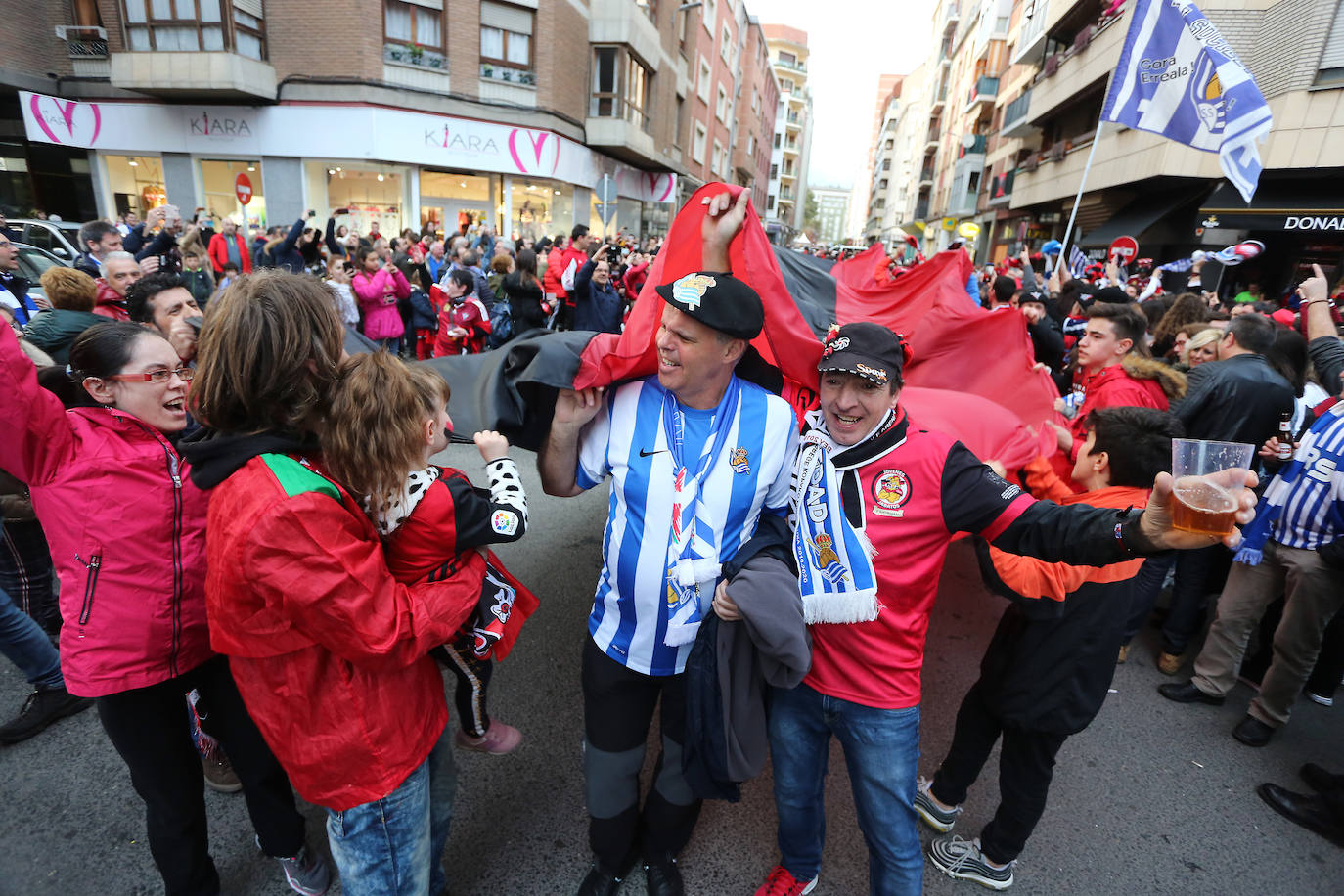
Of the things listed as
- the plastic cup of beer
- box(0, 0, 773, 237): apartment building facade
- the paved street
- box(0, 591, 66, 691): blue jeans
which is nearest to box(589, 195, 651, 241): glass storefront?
box(0, 0, 773, 237): apartment building facade

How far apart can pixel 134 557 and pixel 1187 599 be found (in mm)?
5400

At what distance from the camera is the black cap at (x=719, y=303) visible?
183 centimetres

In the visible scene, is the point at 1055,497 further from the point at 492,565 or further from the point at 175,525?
the point at 175,525

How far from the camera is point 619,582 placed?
2.03m

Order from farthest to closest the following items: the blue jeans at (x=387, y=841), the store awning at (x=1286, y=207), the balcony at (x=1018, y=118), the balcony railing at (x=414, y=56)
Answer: the balcony at (x=1018, y=118) → the balcony railing at (x=414, y=56) → the store awning at (x=1286, y=207) → the blue jeans at (x=387, y=841)

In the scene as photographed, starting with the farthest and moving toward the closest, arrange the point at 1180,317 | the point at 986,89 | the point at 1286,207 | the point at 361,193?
the point at 986,89 < the point at 361,193 < the point at 1286,207 < the point at 1180,317

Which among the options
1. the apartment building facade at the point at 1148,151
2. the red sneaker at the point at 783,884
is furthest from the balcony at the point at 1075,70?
the red sneaker at the point at 783,884

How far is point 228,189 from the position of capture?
18562 mm

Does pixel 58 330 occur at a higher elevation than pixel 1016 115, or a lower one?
lower

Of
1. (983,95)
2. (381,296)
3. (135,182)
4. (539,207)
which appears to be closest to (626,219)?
(539,207)

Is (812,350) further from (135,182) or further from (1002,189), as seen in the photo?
(1002,189)

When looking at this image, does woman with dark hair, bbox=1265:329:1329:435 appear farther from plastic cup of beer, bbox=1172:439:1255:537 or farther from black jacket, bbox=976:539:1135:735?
plastic cup of beer, bbox=1172:439:1255:537

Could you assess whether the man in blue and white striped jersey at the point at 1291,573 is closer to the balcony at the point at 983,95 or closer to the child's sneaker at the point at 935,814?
the child's sneaker at the point at 935,814

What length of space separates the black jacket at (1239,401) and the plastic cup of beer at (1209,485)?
2962mm
